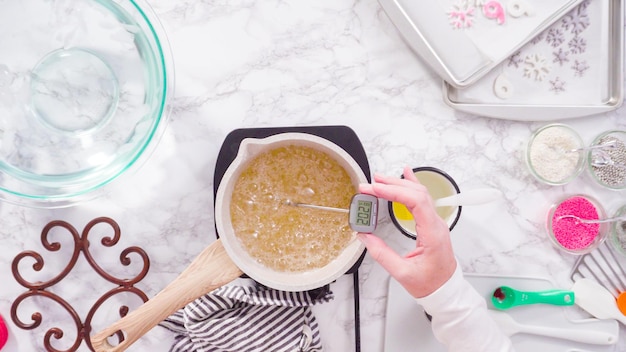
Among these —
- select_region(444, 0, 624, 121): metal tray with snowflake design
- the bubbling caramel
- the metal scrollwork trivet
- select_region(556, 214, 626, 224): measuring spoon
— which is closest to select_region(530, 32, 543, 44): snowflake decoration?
select_region(444, 0, 624, 121): metal tray with snowflake design

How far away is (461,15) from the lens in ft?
3.61

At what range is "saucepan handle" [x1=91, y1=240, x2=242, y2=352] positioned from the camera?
3.07 feet

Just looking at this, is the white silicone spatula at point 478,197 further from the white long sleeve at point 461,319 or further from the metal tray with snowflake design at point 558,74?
the metal tray with snowflake design at point 558,74

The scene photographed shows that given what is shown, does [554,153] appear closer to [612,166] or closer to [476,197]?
[612,166]

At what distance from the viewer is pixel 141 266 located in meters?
1.13

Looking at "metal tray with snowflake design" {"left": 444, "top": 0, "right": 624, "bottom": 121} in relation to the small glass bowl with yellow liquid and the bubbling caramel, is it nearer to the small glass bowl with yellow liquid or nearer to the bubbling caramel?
the small glass bowl with yellow liquid

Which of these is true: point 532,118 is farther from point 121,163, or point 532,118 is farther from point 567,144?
point 121,163

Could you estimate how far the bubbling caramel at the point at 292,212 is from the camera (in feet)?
3.43

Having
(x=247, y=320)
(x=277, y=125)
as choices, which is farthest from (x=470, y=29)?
(x=247, y=320)

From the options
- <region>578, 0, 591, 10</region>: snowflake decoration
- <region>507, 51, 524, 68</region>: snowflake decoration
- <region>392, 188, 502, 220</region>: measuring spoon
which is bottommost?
<region>392, 188, 502, 220</region>: measuring spoon

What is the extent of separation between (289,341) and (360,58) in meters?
0.54

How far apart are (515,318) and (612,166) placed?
0.35m

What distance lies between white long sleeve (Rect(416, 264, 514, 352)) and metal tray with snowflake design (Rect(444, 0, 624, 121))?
35 cm

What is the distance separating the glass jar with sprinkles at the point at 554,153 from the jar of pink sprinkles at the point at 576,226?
0.05 metres
